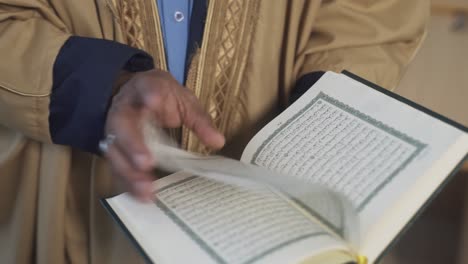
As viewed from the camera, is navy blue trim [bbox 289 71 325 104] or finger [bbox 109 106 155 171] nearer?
finger [bbox 109 106 155 171]

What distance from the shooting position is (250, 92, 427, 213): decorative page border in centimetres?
51

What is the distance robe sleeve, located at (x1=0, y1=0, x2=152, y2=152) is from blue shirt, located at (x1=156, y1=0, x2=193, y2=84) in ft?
0.28

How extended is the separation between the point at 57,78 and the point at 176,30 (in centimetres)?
17

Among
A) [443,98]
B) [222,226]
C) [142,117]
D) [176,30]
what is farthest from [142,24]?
[443,98]

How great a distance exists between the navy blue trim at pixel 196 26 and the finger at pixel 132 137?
0.20 m

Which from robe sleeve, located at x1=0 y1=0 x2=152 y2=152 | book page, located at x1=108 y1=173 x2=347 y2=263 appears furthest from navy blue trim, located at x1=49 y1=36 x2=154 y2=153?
book page, located at x1=108 y1=173 x2=347 y2=263

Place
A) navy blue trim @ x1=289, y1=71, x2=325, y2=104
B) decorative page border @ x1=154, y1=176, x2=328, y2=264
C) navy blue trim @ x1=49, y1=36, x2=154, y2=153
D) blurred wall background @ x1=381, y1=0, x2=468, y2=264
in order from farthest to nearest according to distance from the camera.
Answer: blurred wall background @ x1=381, y1=0, x2=468, y2=264, navy blue trim @ x1=289, y1=71, x2=325, y2=104, navy blue trim @ x1=49, y1=36, x2=154, y2=153, decorative page border @ x1=154, y1=176, x2=328, y2=264

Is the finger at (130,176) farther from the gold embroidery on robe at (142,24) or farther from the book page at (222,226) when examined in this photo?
the gold embroidery on robe at (142,24)

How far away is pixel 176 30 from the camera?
0.70 metres

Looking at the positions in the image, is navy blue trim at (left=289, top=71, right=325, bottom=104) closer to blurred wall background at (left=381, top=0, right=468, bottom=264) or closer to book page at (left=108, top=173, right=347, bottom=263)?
book page at (left=108, top=173, right=347, bottom=263)

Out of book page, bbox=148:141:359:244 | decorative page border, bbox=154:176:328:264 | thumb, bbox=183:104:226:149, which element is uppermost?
thumb, bbox=183:104:226:149

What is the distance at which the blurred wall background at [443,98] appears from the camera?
3.53 feet

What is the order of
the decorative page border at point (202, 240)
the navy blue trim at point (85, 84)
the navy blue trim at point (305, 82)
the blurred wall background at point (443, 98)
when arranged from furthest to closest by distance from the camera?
1. the blurred wall background at point (443, 98)
2. the navy blue trim at point (305, 82)
3. the navy blue trim at point (85, 84)
4. the decorative page border at point (202, 240)

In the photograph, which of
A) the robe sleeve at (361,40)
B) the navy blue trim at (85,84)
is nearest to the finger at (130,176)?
the navy blue trim at (85,84)
